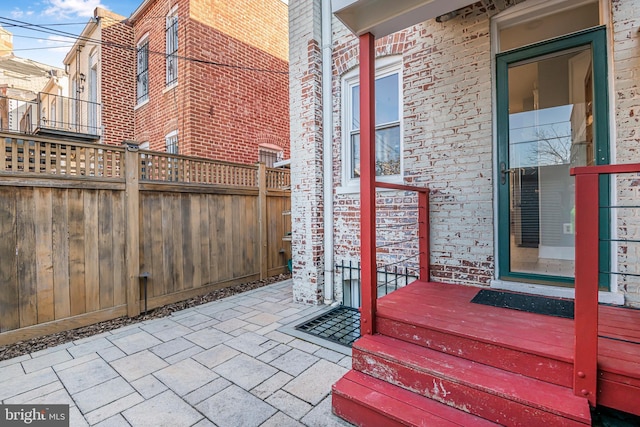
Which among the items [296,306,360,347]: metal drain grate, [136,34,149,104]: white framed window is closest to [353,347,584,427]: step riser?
[296,306,360,347]: metal drain grate

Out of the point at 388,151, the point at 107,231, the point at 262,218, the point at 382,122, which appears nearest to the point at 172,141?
the point at 262,218

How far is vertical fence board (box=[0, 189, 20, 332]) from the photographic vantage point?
2729 millimetres

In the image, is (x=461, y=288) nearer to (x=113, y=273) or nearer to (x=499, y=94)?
(x=499, y=94)

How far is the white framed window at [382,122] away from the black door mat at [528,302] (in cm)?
151

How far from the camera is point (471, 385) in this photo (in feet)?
5.09

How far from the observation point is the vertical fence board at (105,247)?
10.8 feet

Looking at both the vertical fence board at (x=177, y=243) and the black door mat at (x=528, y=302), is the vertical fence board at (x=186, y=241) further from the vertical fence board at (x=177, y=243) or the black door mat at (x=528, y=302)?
the black door mat at (x=528, y=302)

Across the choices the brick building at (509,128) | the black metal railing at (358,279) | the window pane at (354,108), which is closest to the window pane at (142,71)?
the window pane at (354,108)

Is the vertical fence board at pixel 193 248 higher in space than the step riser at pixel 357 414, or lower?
higher

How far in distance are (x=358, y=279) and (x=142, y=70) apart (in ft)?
24.7

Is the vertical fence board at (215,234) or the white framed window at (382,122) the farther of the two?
the vertical fence board at (215,234)

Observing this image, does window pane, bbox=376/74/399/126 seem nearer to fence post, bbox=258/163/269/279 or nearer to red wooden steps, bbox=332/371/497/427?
fence post, bbox=258/163/269/279

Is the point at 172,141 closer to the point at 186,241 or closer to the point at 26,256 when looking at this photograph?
the point at 186,241

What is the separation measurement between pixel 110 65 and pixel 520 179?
353 inches
